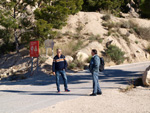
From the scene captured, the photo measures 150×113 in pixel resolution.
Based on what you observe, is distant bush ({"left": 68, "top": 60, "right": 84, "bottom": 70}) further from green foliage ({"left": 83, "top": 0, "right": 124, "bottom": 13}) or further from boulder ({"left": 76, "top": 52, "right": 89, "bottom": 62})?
green foliage ({"left": 83, "top": 0, "right": 124, "bottom": 13})

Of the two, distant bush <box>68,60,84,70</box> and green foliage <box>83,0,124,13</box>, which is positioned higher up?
green foliage <box>83,0,124,13</box>

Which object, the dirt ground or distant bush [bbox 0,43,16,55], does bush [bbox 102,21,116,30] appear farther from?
the dirt ground

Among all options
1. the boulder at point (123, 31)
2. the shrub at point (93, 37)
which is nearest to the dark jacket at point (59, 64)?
the shrub at point (93, 37)

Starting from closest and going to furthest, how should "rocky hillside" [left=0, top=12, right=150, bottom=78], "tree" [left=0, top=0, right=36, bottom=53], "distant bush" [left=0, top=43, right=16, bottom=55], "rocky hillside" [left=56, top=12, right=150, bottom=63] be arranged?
1. "tree" [left=0, top=0, right=36, bottom=53]
2. "rocky hillside" [left=0, top=12, right=150, bottom=78]
3. "rocky hillside" [left=56, top=12, right=150, bottom=63]
4. "distant bush" [left=0, top=43, right=16, bottom=55]

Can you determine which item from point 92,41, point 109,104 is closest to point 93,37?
point 92,41

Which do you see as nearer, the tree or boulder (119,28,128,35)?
the tree

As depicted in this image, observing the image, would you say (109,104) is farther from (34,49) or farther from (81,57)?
(81,57)

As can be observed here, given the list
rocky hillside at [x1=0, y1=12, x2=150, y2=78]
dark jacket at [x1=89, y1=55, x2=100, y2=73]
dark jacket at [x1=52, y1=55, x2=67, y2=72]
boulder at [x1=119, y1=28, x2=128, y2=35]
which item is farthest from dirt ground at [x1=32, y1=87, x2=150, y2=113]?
boulder at [x1=119, y1=28, x2=128, y2=35]

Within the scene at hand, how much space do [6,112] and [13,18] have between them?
15119 millimetres

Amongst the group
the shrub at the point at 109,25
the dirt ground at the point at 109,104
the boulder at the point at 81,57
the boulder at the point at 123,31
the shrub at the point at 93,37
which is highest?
the shrub at the point at 109,25

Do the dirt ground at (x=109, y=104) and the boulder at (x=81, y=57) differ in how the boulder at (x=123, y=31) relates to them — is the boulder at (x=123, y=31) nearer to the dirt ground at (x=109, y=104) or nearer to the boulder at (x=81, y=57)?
the boulder at (x=81, y=57)

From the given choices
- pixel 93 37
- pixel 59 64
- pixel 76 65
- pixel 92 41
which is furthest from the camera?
pixel 93 37

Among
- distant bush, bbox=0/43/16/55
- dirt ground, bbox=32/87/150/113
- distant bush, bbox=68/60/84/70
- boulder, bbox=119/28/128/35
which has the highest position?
boulder, bbox=119/28/128/35

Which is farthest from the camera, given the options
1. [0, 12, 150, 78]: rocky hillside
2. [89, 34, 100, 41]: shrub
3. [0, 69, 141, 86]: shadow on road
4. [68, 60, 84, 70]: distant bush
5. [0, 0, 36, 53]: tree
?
[89, 34, 100, 41]: shrub
